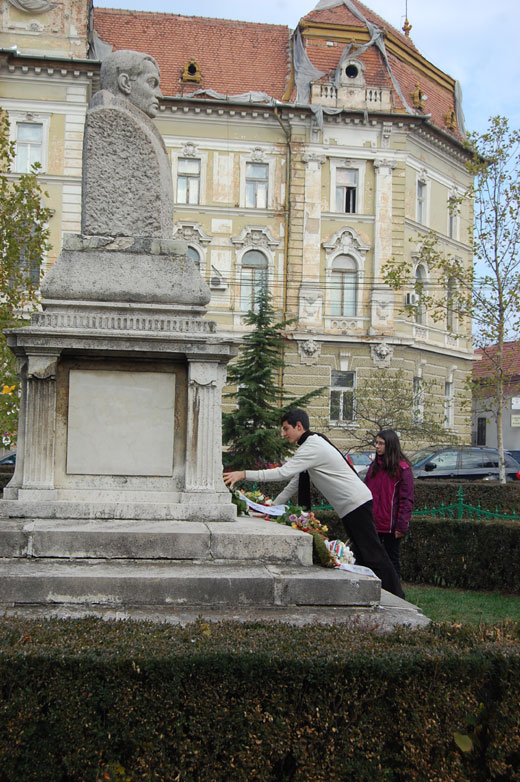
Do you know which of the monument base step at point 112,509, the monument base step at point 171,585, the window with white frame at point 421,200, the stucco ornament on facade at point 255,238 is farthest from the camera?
the window with white frame at point 421,200

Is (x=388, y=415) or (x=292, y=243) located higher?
(x=292, y=243)

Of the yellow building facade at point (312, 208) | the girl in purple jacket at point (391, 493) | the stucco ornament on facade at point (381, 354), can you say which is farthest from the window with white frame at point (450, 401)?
the girl in purple jacket at point (391, 493)

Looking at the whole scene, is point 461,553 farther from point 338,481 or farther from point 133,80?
point 133,80

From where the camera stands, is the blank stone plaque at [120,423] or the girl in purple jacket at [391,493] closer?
the blank stone plaque at [120,423]

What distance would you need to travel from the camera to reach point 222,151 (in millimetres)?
31500

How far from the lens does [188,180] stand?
3153cm

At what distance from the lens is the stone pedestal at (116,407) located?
20.0 ft

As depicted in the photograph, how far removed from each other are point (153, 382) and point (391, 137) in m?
28.1

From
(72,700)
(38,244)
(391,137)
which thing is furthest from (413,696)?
(391,137)

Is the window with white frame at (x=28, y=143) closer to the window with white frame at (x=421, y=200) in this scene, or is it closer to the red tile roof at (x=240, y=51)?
the red tile roof at (x=240, y=51)

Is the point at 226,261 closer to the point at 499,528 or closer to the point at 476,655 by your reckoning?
the point at 499,528

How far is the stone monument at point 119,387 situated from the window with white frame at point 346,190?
26.1 metres

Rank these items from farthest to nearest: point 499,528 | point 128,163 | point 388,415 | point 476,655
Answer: point 388,415 < point 499,528 < point 128,163 < point 476,655

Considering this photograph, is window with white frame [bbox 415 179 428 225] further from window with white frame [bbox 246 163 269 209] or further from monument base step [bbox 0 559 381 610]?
monument base step [bbox 0 559 381 610]
